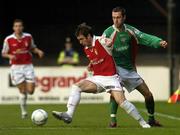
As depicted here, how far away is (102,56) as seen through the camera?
42.8 ft

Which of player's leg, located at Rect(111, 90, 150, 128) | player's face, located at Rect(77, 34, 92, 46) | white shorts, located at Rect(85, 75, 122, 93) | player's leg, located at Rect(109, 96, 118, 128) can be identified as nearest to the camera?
player's leg, located at Rect(111, 90, 150, 128)

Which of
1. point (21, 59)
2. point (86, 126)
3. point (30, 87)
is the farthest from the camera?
point (21, 59)

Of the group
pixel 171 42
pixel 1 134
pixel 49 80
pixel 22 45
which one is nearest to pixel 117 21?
pixel 1 134

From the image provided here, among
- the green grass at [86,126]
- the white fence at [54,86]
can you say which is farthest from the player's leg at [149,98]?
the white fence at [54,86]

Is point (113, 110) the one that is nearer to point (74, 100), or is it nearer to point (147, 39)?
point (74, 100)

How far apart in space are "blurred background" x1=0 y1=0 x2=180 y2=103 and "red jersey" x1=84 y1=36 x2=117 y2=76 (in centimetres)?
2209

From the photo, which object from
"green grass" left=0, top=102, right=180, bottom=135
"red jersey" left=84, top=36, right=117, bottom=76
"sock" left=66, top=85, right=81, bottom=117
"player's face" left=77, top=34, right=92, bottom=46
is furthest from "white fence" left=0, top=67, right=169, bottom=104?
"player's face" left=77, top=34, right=92, bottom=46

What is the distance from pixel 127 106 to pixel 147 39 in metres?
1.45

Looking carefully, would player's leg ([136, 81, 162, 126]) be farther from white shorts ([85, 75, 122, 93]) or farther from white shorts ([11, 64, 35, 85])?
white shorts ([11, 64, 35, 85])

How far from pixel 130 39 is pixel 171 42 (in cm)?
1940

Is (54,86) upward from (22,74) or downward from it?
downward

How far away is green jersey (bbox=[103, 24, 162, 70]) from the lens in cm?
1366

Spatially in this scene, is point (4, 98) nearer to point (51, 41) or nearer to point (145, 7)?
point (51, 41)

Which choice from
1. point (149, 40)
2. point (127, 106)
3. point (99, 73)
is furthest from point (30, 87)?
point (127, 106)
